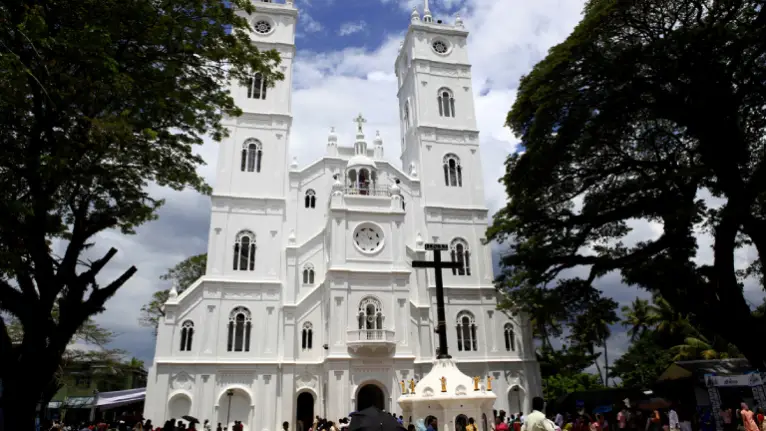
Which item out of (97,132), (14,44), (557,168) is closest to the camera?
(14,44)

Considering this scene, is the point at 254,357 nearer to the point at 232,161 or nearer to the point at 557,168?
the point at 232,161

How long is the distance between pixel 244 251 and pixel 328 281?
18.7 feet

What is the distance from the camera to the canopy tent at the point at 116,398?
28.8m

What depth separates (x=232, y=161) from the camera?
30.8 m

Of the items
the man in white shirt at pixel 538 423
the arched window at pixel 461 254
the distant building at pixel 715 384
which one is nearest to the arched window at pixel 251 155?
the arched window at pixel 461 254

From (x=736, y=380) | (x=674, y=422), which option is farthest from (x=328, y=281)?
(x=736, y=380)

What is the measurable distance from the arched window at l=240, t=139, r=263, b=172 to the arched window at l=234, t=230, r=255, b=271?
4070 mm

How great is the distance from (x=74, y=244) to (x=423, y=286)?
2090 cm

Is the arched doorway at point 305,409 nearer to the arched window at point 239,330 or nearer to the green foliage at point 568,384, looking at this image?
the arched window at point 239,330

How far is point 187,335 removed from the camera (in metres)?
26.9

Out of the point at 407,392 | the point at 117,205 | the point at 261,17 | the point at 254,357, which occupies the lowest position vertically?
the point at 407,392

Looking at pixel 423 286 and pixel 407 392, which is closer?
pixel 407 392

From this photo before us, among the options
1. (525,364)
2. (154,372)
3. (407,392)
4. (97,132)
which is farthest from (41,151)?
(525,364)

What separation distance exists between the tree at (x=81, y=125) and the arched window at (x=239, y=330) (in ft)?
52.7
